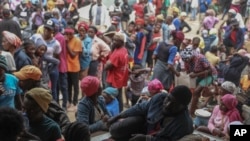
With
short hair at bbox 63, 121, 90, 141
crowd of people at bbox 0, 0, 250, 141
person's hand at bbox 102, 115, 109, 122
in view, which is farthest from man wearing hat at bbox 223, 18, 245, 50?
short hair at bbox 63, 121, 90, 141

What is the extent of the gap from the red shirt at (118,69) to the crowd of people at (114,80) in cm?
2

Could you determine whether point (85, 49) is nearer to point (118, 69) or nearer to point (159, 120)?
point (118, 69)

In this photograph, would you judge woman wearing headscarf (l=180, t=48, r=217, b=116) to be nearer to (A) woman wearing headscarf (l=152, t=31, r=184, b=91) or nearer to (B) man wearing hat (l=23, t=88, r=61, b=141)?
(A) woman wearing headscarf (l=152, t=31, r=184, b=91)

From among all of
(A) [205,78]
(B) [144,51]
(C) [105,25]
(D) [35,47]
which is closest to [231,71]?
(A) [205,78]

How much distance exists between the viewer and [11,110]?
3584 millimetres

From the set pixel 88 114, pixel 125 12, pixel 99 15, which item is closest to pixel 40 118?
pixel 88 114

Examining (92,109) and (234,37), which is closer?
(92,109)

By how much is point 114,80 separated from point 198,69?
1.34 m

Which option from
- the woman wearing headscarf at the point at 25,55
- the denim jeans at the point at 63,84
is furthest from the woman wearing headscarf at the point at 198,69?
the woman wearing headscarf at the point at 25,55

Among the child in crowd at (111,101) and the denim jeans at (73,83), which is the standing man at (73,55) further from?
the child in crowd at (111,101)

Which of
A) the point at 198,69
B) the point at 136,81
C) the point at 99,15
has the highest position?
the point at 99,15

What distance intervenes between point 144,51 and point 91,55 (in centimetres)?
212

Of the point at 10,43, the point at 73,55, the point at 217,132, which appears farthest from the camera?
the point at 73,55

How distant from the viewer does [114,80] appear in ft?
25.8
